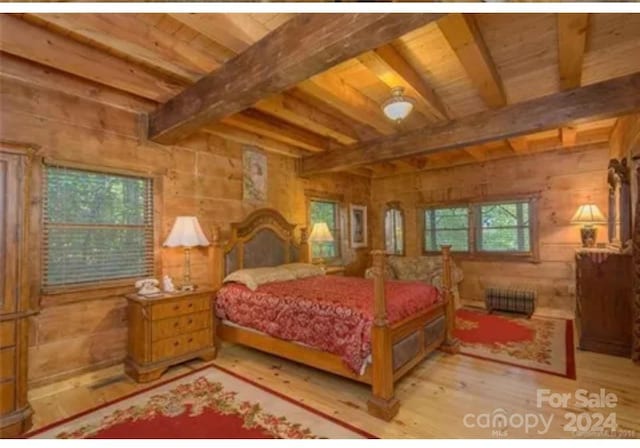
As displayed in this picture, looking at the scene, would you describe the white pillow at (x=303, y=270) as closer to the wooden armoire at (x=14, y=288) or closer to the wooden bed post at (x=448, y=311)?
the wooden bed post at (x=448, y=311)

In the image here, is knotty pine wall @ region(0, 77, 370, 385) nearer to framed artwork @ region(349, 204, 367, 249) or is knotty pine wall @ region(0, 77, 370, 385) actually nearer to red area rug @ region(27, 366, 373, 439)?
red area rug @ region(27, 366, 373, 439)

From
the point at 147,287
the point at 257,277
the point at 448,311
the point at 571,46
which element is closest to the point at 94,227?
the point at 147,287

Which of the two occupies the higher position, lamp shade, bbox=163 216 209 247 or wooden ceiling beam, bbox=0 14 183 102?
wooden ceiling beam, bbox=0 14 183 102

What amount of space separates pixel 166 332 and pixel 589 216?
5.13 m

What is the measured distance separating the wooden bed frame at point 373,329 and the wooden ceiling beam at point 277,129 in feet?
3.31

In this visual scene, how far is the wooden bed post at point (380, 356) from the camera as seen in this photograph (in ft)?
7.61

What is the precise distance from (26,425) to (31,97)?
7.95ft

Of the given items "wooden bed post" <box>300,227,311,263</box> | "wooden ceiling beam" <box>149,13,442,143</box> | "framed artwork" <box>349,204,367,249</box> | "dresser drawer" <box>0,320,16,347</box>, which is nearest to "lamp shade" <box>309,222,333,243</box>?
"wooden bed post" <box>300,227,311,263</box>

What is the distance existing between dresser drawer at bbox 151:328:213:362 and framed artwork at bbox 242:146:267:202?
72.2 inches

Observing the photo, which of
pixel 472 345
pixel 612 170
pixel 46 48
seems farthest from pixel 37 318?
pixel 612 170

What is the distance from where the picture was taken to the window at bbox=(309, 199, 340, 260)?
18.2 feet

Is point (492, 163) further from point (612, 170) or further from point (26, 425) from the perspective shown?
point (26, 425)

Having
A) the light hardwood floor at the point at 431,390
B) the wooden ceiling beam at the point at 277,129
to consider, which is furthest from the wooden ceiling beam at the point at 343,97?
the light hardwood floor at the point at 431,390

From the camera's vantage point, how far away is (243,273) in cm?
366
